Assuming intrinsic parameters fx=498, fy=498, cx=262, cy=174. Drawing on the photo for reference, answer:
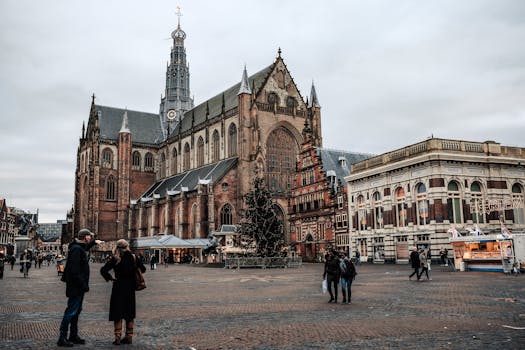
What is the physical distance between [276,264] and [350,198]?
11.4m

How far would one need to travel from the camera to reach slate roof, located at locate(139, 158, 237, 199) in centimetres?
6569

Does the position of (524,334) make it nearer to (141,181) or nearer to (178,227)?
(178,227)

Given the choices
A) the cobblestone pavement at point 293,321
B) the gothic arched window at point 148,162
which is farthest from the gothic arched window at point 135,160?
the cobblestone pavement at point 293,321

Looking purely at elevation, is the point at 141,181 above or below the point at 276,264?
above

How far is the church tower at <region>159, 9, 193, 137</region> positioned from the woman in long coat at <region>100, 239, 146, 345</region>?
85615mm

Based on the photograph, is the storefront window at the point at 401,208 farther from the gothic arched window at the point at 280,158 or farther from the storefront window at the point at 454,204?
the gothic arched window at the point at 280,158

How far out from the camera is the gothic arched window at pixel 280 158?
6656 cm

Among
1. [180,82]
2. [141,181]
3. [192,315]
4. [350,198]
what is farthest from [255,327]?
[180,82]

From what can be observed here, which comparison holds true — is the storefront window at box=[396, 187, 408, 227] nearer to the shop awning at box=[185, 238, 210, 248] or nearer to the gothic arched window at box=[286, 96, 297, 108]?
the shop awning at box=[185, 238, 210, 248]

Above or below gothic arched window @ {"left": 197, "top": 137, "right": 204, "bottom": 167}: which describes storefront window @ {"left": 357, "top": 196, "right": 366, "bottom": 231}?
below

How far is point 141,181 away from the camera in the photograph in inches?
3408

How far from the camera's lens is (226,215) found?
6391 cm

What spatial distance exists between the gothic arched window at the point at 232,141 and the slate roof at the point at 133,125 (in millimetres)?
25262

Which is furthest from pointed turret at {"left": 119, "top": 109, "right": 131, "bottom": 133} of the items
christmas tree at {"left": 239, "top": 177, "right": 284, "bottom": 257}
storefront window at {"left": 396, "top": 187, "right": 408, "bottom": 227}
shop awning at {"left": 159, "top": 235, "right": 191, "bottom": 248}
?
storefront window at {"left": 396, "top": 187, "right": 408, "bottom": 227}
